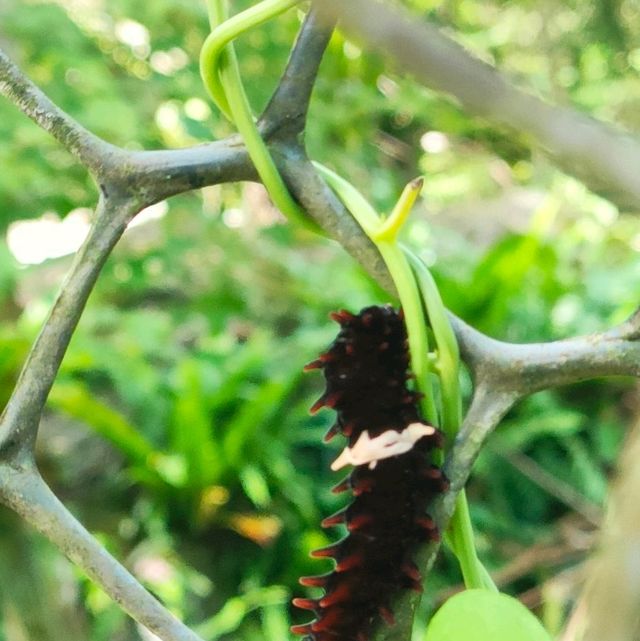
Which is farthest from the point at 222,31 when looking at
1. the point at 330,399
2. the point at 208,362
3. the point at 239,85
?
the point at 208,362

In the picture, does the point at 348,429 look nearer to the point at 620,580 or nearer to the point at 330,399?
Answer: the point at 330,399

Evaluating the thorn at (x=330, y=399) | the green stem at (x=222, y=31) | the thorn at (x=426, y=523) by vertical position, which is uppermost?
the green stem at (x=222, y=31)

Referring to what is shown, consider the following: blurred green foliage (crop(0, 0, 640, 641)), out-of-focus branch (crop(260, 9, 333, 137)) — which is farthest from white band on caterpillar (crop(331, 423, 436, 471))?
blurred green foliage (crop(0, 0, 640, 641))

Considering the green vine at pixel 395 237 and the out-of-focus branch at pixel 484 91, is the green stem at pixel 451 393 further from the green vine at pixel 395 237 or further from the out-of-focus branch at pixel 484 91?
the out-of-focus branch at pixel 484 91

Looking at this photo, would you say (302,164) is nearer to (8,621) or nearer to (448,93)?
(448,93)

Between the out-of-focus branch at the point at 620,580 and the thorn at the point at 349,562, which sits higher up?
the out-of-focus branch at the point at 620,580

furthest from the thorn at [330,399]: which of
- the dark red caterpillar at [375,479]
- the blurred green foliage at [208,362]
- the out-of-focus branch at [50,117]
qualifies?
the blurred green foliage at [208,362]
